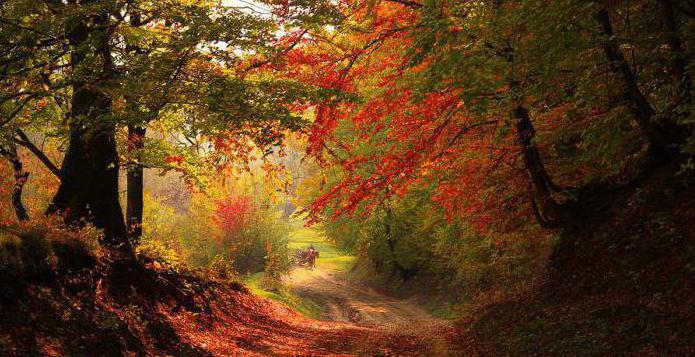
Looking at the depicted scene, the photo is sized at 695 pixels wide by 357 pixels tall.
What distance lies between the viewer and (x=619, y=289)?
8469mm

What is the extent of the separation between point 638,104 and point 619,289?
3.18 m

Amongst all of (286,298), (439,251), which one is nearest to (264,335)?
(439,251)

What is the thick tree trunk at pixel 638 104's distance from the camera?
24.9ft

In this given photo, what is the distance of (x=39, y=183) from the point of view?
19625 millimetres

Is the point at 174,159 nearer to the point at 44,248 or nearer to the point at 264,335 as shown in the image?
the point at 264,335

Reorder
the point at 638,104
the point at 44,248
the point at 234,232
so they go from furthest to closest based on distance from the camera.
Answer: the point at 234,232 → the point at 638,104 → the point at 44,248

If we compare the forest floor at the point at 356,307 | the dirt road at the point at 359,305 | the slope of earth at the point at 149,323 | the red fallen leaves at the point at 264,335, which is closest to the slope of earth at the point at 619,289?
the red fallen leaves at the point at 264,335

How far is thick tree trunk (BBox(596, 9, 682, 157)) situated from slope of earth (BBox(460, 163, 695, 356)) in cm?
62

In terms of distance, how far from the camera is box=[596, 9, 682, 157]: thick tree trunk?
758cm

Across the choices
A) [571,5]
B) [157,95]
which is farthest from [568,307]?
[157,95]

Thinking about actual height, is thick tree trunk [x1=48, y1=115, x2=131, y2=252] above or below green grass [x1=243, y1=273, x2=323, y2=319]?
above

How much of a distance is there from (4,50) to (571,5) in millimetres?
8454

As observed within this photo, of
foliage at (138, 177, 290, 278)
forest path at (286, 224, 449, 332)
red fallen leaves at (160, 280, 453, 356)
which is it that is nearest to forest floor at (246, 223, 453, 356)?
forest path at (286, 224, 449, 332)

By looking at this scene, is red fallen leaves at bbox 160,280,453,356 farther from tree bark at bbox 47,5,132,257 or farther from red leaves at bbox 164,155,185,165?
red leaves at bbox 164,155,185,165
